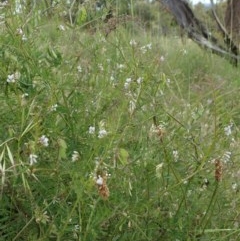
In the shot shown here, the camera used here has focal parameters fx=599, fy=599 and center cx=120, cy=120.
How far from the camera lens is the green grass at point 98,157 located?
1392mm

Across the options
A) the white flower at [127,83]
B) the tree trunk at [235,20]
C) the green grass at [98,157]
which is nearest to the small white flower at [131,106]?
the green grass at [98,157]

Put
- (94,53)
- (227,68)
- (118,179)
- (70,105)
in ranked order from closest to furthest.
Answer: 1. (118,179)
2. (70,105)
3. (94,53)
4. (227,68)

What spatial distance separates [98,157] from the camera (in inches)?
55.1

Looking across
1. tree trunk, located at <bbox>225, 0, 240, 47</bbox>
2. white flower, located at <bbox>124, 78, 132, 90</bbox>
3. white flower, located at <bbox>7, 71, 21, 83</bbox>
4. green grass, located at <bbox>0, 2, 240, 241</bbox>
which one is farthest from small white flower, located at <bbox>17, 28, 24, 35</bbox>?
tree trunk, located at <bbox>225, 0, 240, 47</bbox>

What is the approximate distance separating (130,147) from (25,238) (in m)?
0.36

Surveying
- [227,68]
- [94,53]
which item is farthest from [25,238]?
[227,68]

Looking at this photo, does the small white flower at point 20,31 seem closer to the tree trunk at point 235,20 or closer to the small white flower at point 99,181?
the small white flower at point 99,181

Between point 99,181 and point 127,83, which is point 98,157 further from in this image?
point 127,83

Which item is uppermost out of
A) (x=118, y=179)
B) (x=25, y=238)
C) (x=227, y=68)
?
(x=118, y=179)

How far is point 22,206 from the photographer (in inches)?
58.9

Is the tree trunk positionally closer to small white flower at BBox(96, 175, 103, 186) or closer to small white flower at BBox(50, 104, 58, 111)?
small white flower at BBox(50, 104, 58, 111)

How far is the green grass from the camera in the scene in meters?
1.39

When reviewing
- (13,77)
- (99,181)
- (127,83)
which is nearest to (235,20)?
(127,83)

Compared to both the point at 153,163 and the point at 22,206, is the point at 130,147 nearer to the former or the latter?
the point at 153,163
